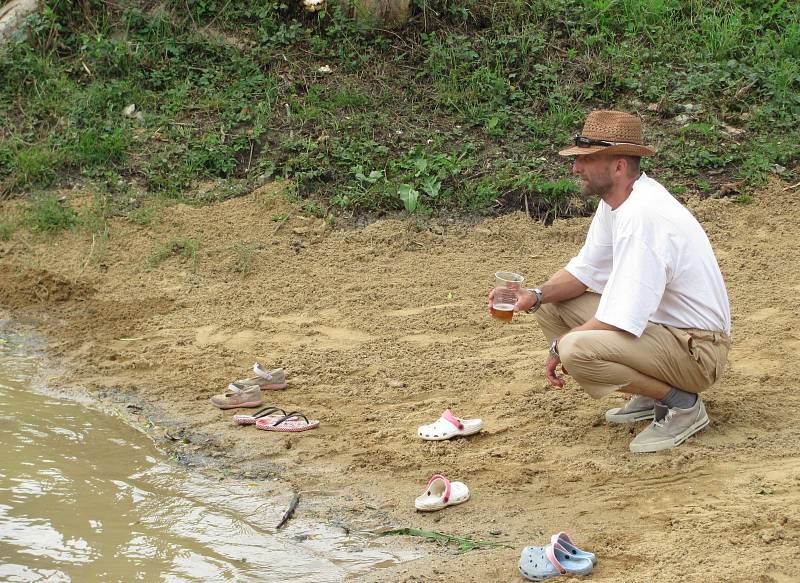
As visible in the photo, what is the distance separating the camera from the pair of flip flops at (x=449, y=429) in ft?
18.2

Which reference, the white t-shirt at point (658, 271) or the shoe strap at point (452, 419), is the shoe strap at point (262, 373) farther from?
the white t-shirt at point (658, 271)

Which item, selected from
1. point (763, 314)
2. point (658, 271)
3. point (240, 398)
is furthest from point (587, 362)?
point (763, 314)

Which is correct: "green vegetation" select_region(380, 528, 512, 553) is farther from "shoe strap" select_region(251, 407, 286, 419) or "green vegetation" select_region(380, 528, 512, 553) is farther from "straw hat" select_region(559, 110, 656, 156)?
"straw hat" select_region(559, 110, 656, 156)

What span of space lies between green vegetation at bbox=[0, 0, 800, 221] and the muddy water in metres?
3.46

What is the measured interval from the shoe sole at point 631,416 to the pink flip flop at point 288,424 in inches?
64.4

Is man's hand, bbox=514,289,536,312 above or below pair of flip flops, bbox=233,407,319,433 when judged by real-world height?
above

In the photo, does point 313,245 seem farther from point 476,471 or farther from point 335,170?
point 476,471

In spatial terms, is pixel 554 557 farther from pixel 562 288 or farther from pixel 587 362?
pixel 562 288

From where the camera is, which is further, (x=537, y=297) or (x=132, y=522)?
(x=537, y=297)

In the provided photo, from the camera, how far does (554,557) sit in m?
4.09

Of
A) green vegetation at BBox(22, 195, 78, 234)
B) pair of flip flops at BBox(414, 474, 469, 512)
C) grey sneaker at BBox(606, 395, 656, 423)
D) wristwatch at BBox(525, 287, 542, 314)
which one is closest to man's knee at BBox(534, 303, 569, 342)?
wristwatch at BBox(525, 287, 542, 314)

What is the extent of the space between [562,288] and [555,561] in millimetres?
1800

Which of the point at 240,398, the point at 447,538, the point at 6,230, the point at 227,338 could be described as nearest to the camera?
the point at 447,538

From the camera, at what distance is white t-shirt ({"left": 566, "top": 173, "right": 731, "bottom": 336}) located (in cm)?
479
